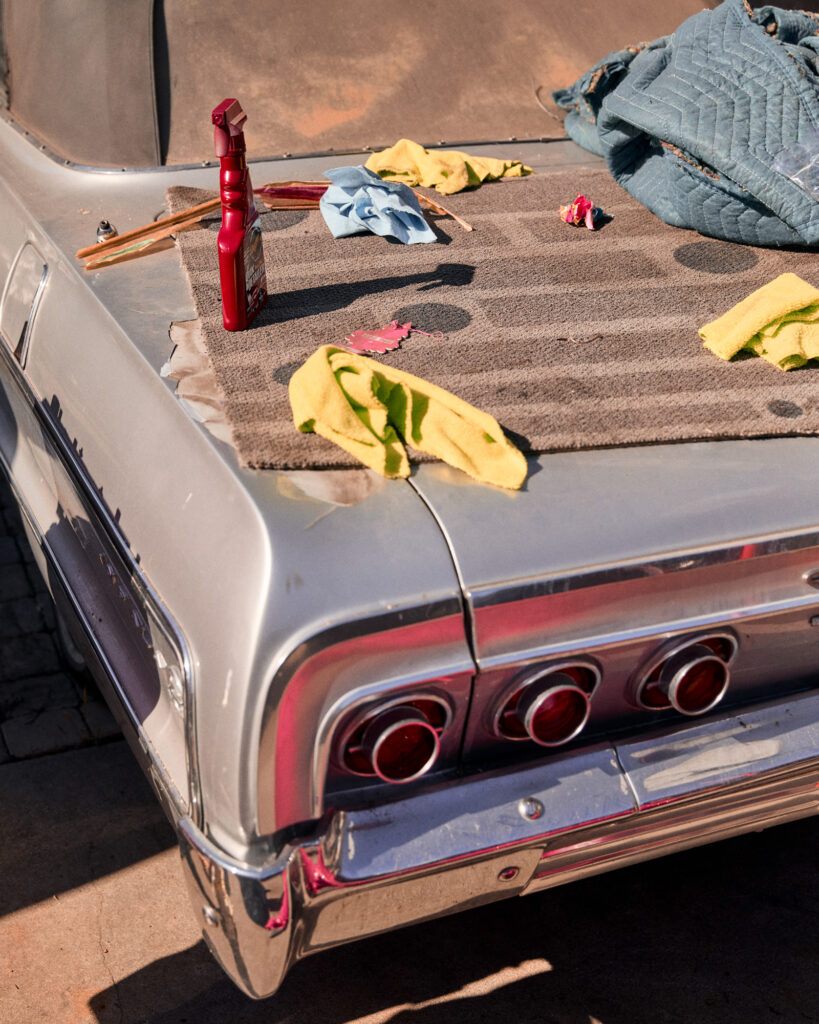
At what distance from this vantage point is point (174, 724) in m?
1.65

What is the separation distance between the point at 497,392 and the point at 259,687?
0.79 m

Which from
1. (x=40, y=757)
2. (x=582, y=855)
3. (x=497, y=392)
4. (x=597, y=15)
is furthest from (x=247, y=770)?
(x=597, y=15)

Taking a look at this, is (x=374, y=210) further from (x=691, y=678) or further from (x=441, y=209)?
(x=691, y=678)

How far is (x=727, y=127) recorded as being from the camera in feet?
8.23

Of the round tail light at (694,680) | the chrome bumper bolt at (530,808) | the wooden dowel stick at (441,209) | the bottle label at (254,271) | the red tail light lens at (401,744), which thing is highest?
the bottle label at (254,271)

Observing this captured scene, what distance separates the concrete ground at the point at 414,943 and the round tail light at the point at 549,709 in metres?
0.92

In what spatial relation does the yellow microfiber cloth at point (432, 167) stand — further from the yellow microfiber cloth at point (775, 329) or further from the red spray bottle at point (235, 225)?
the yellow microfiber cloth at point (775, 329)

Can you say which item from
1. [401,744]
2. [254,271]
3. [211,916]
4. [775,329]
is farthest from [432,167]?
[211,916]

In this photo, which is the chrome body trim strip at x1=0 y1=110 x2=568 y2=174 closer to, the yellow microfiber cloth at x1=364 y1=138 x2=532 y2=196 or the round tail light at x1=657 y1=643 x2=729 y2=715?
the yellow microfiber cloth at x1=364 y1=138 x2=532 y2=196

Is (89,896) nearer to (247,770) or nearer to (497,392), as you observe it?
(247,770)

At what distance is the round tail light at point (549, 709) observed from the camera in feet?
5.02

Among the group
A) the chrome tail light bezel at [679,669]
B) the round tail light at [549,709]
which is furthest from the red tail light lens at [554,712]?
the chrome tail light bezel at [679,669]

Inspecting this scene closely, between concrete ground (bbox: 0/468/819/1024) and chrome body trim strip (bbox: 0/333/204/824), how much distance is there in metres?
0.76

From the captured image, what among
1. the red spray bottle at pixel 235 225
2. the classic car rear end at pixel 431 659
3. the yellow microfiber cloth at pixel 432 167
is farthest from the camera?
the yellow microfiber cloth at pixel 432 167
